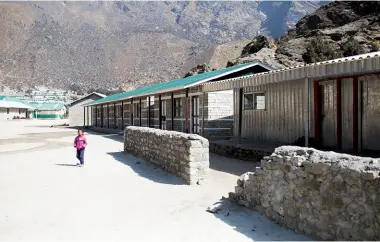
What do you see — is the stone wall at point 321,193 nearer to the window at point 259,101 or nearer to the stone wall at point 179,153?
the stone wall at point 179,153

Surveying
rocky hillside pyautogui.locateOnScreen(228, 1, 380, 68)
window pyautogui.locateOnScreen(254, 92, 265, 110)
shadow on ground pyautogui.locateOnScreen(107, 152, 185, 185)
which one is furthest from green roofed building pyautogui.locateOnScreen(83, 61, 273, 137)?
rocky hillside pyautogui.locateOnScreen(228, 1, 380, 68)

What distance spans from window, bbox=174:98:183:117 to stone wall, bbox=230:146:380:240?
49.0 feet

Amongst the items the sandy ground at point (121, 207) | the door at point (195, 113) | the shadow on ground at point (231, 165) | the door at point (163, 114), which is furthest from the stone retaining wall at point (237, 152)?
the door at point (163, 114)

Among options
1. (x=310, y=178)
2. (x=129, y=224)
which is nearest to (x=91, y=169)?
(x=129, y=224)

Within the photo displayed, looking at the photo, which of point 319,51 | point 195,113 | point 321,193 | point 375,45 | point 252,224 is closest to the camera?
point 321,193

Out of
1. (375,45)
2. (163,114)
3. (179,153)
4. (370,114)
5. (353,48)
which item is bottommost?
(179,153)

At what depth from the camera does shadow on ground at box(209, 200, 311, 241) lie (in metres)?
5.77

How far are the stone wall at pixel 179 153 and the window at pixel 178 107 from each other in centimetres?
802

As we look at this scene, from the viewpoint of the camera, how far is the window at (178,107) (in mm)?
21761

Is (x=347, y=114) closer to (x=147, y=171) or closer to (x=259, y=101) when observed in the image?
(x=259, y=101)

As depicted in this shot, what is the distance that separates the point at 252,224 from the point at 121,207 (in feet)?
9.04

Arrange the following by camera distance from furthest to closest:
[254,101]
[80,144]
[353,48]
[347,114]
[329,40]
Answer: [329,40] < [353,48] < [254,101] < [80,144] < [347,114]

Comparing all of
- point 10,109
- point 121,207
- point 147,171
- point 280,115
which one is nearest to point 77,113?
point 10,109

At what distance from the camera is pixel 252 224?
6.45 metres
